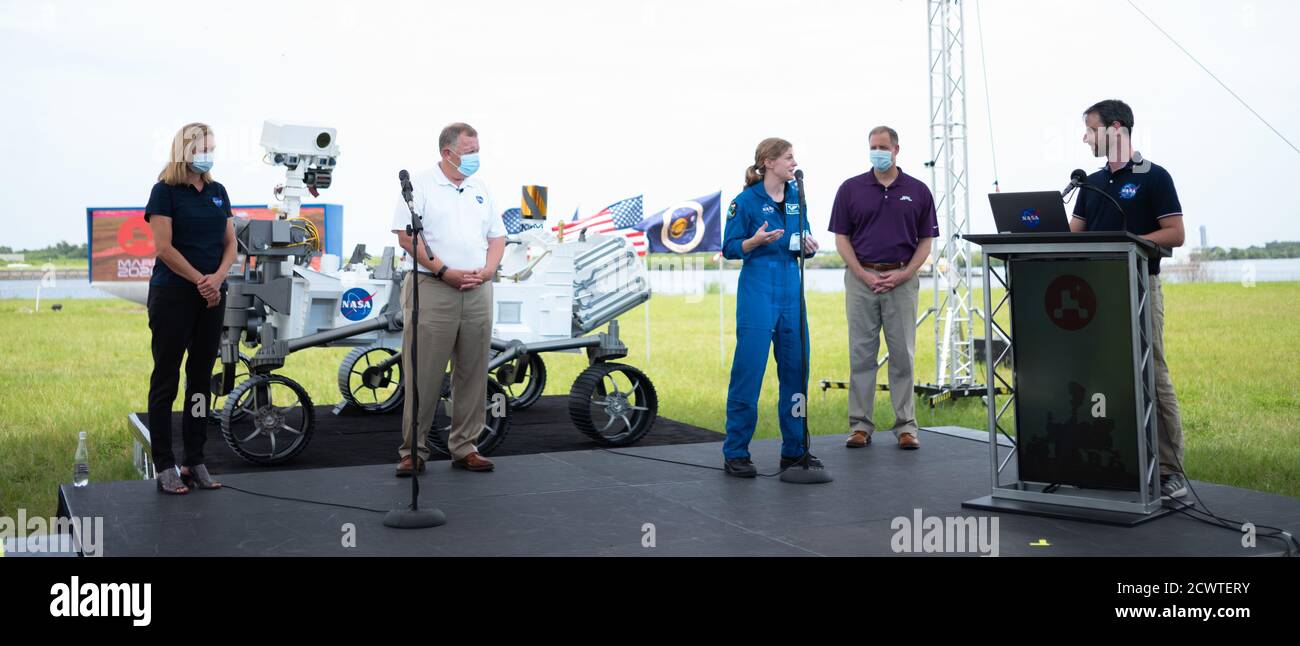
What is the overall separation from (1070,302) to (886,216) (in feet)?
6.42

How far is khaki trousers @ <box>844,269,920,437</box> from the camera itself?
6422 mm

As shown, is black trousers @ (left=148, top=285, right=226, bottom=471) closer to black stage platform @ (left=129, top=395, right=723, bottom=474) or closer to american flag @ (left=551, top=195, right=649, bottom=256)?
black stage platform @ (left=129, top=395, right=723, bottom=474)

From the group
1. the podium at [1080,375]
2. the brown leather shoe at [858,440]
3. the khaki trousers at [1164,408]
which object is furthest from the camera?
the brown leather shoe at [858,440]

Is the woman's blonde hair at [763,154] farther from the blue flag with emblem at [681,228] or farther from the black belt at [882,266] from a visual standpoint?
the blue flag with emblem at [681,228]

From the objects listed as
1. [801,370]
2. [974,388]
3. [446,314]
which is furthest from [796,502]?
[974,388]

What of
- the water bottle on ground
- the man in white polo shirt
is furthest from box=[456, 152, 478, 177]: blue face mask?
the water bottle on ground

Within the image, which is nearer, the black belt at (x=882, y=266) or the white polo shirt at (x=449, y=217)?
the white polo shirt at (x=449, y=217)

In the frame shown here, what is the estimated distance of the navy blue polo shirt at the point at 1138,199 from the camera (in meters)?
4.69

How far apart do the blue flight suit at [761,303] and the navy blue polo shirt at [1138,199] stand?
135cm

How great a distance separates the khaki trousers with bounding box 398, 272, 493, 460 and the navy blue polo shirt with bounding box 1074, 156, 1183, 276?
2906 millimetres

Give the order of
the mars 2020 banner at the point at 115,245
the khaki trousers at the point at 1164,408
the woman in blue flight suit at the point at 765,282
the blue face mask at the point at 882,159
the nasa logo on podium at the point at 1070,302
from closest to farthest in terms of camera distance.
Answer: the nasa logo on podium at the point at 1070,302 < the khaki trousers at the point at 1164,408 < the woman in blue flight suit at the point at 765,282 < the blue face mask at the point at 882,159 < the mars 2020 banner at the point at 115,245

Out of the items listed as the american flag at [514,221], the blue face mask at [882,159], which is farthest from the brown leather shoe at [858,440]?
the american flag at [514,221]
